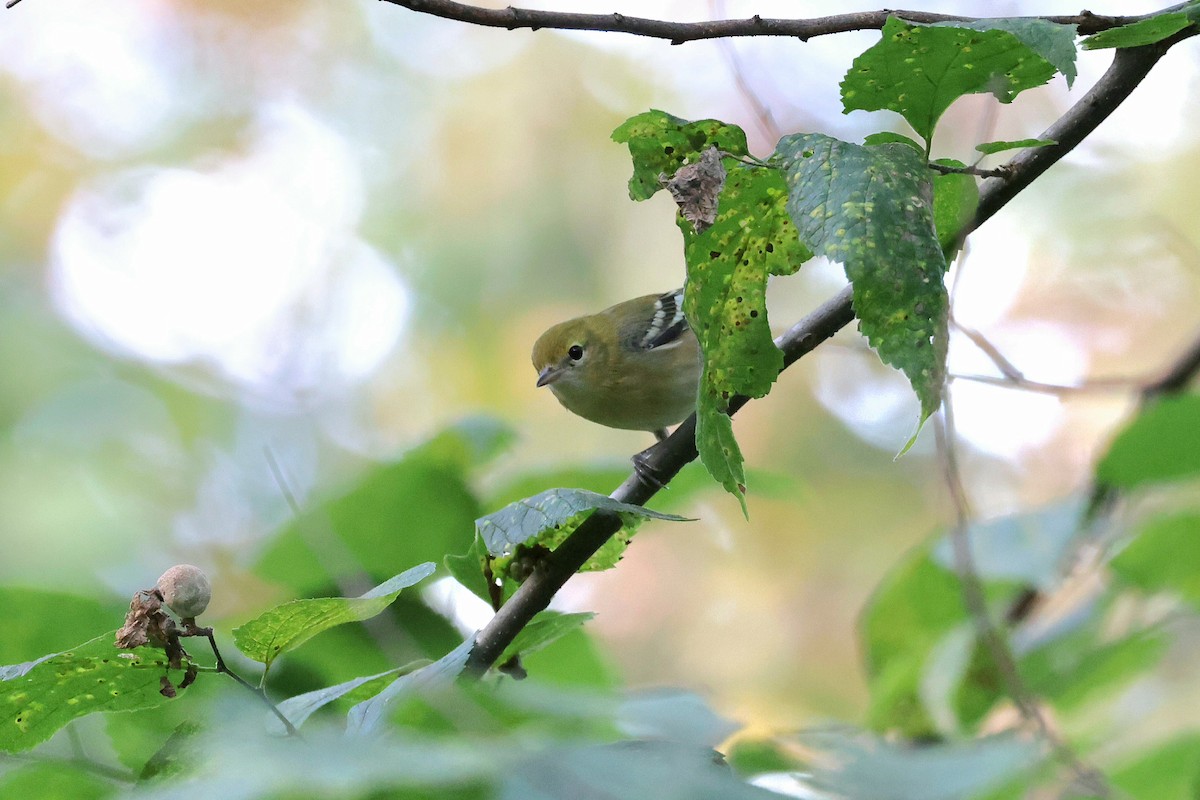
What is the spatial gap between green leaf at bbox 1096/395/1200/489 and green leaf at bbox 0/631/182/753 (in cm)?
184

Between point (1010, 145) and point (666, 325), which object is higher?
point (666, 325)

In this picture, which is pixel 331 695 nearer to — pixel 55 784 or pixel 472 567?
pixel 472 567

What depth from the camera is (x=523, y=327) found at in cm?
853

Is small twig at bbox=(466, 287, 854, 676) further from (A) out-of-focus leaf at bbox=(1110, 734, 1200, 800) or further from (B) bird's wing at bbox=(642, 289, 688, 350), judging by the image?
(B) bird's wing at bbox=(642, 289, 688, 350)

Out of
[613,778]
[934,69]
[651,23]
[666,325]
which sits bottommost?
[613,778]

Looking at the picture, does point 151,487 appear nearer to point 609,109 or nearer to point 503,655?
point 609,109

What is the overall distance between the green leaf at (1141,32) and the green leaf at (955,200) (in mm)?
192

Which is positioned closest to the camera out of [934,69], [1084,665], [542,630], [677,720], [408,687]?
[677,720]

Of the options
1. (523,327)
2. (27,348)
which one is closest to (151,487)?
(27,348)

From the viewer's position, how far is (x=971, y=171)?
1158 millimetres

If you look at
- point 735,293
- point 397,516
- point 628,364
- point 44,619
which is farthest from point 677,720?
point 628,364

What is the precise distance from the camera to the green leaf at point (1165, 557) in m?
2.16

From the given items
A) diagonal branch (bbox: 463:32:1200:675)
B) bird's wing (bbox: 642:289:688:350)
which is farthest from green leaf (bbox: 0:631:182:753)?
bird's wing (bbox: 642:289:688:350)

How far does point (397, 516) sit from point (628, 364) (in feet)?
A: 6.11
